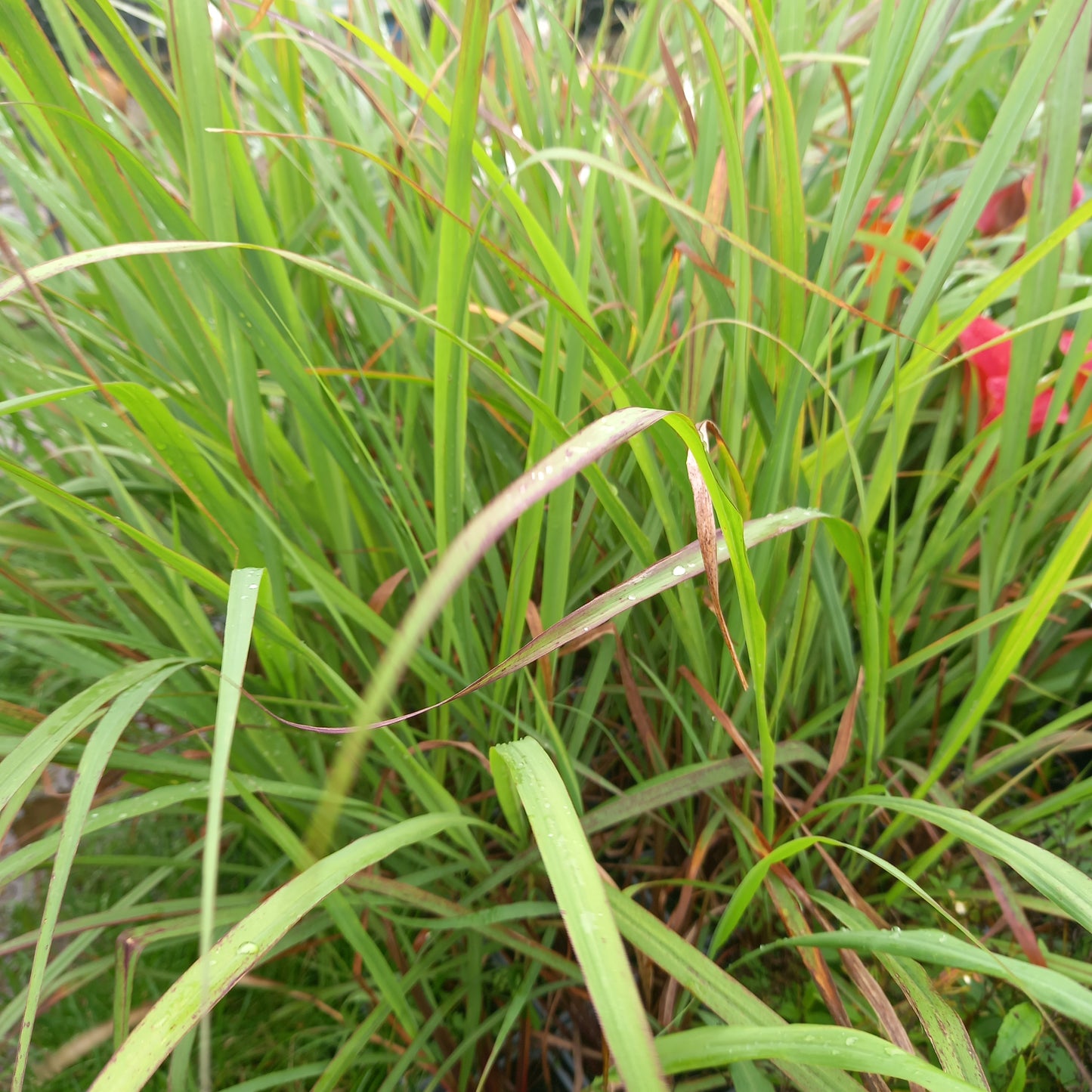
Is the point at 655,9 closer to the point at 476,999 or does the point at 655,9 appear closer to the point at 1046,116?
the point at 1046,116

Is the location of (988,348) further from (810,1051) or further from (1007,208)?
(810,1051)

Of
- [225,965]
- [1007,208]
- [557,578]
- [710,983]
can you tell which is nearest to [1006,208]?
[1007,208]

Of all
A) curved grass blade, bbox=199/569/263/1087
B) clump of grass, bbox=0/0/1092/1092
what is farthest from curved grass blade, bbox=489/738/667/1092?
curved grass blade, bbox=199/569/263/1087

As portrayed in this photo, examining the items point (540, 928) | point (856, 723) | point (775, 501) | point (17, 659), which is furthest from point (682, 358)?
point (17, 659)

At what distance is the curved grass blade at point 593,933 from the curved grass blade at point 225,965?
89 mm

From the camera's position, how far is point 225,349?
47 cm

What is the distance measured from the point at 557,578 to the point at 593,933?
0.25 m

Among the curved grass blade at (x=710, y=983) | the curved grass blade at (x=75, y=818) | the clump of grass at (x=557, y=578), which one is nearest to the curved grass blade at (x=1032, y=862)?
the clump of grass at (x=557, y=578)

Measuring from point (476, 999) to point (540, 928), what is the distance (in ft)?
0.21

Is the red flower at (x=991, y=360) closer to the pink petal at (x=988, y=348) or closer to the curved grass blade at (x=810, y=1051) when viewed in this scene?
the pink petal at (x=988, y=348)

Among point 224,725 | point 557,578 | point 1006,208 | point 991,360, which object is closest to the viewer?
point 224,725

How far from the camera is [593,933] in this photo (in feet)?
0.89

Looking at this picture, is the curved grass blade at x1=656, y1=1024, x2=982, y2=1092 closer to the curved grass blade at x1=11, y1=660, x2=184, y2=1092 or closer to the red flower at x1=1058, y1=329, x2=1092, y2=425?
the curved grass blade at x1=11, y1=660, x2=184, y2=1092

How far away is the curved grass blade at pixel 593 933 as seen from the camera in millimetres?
252
